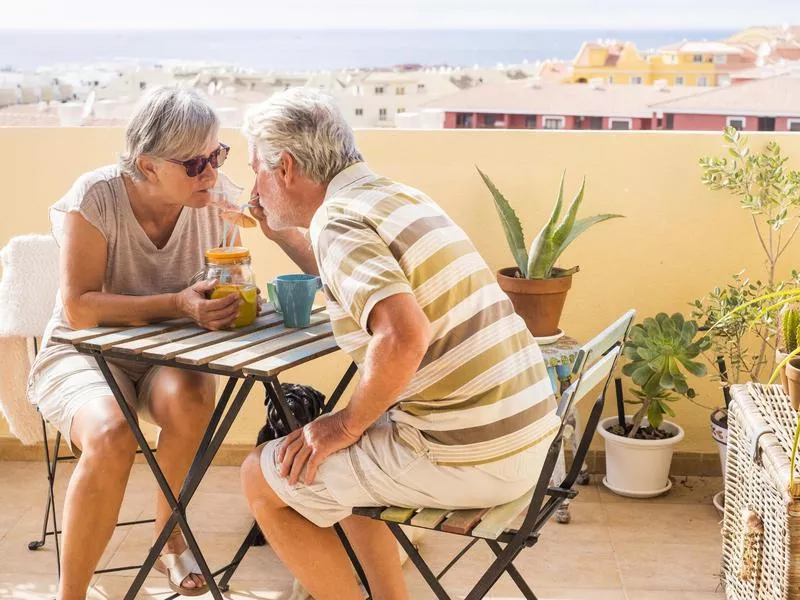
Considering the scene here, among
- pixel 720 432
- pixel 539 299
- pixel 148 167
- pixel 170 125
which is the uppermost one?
pixel 170 125

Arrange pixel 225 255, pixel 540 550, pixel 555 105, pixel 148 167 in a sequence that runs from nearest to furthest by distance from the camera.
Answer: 1. pixel 225 255
2. pixel 148 167
3. pixel 540 550
4. pixel 555 105

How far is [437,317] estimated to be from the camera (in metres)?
1.77

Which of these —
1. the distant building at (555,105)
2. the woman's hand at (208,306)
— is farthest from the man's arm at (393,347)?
the distant building at (555,105)

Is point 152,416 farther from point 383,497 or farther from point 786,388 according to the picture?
point 786,388

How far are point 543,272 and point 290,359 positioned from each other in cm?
123

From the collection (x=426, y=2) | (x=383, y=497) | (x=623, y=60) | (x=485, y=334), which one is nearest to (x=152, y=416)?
(x=383, y=497)

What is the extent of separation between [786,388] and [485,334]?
91 centimetres

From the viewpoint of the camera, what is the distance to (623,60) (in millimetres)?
17609

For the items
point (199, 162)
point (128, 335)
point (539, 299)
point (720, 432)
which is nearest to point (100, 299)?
point (128, 335)

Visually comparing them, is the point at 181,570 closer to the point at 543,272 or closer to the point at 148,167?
the point at 148,167

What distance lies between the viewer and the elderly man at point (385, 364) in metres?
1.72

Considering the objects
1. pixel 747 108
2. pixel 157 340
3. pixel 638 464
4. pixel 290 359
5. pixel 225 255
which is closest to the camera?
pixel 290 359

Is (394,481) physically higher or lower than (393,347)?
lower

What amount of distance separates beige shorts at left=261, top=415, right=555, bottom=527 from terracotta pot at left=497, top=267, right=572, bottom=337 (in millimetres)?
1103
